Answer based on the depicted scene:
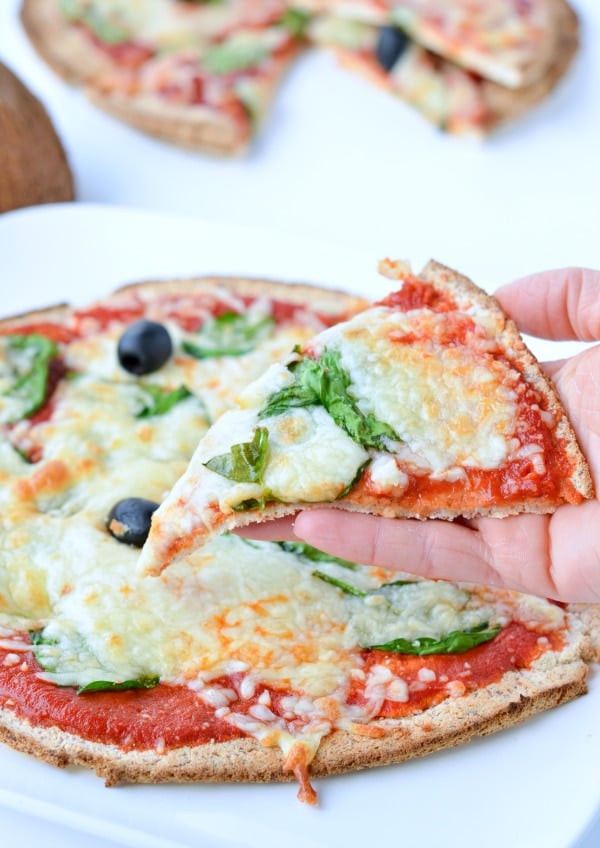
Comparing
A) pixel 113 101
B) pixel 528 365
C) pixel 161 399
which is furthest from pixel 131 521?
pixel 113 101

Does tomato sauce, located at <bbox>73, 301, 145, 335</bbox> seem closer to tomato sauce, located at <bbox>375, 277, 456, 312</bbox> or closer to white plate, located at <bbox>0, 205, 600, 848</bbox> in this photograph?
tomato sauce, located at <bbox>375, 277, 456, 312</bbox>

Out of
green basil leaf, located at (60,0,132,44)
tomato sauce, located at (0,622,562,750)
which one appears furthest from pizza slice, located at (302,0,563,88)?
tomato sauce, located at (0,622,562,750)

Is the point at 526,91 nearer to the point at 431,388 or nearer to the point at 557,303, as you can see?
the point at 557,303

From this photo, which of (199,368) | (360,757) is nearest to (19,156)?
(199,368)

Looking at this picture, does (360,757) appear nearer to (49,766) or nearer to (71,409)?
(49,766)

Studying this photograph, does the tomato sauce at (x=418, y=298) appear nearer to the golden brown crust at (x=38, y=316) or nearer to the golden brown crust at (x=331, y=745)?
the golden brown crust at (x=331, y=745)
